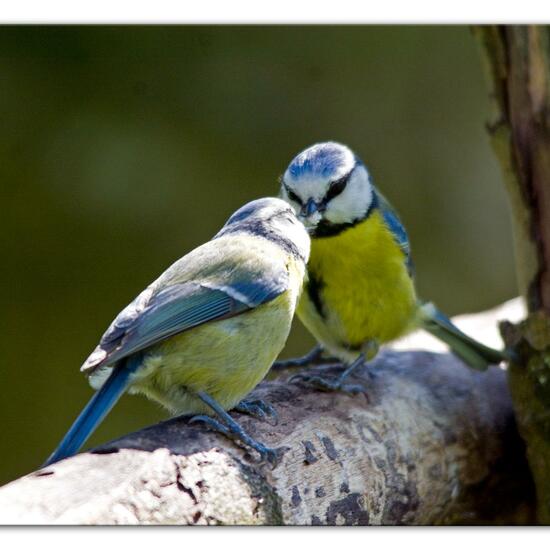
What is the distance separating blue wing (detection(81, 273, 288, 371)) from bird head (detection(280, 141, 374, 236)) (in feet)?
1.01

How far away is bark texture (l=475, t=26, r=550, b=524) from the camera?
1960 millimetres

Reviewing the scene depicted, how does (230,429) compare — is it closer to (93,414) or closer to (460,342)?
(93,414)

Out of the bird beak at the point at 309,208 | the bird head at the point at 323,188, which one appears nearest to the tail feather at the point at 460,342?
the bird head at the point at 323,188

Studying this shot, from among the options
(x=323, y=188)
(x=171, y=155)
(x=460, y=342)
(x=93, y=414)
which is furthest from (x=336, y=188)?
(x=171, y=155)

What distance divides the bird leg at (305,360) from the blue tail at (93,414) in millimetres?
711

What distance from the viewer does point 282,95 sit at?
2605 millimetres

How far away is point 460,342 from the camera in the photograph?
7.11 ft

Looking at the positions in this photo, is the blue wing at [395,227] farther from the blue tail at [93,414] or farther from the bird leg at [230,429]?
the blue tail at [93,414]

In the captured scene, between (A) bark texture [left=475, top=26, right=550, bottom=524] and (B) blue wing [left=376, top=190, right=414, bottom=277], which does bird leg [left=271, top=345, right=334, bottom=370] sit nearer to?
(B) blue wing [left=376, top=190, right=414, bottom=277]

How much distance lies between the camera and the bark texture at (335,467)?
48.9 inches

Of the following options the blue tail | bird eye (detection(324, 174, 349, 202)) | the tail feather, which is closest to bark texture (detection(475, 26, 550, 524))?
the tail feather

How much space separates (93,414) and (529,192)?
1.31 metres

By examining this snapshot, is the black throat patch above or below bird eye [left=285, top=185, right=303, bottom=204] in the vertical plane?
below
